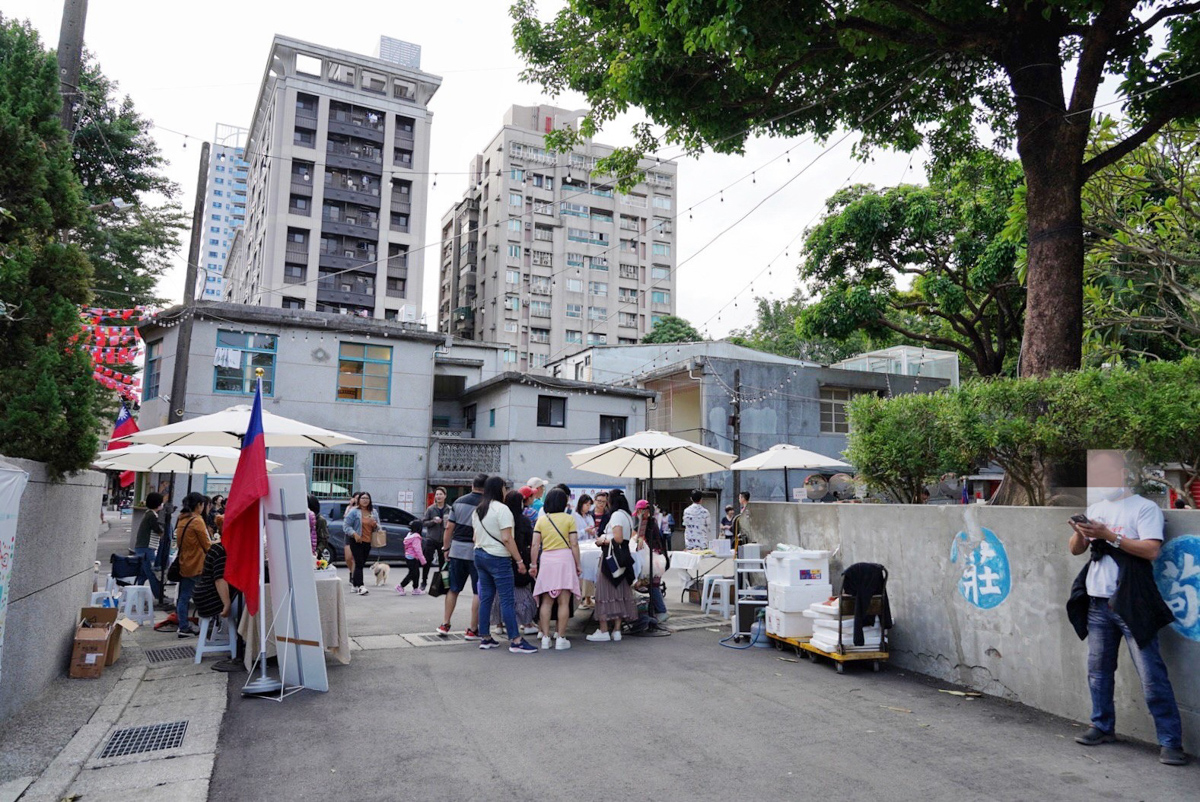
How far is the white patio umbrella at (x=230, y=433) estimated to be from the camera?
9.31 meters

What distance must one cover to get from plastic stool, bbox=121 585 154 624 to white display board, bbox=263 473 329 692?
13.6ft

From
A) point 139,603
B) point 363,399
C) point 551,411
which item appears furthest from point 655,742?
point 551,411

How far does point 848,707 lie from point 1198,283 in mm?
10825

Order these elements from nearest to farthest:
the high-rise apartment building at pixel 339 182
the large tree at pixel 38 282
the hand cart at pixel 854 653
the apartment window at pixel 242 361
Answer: the large tree at pixel 38 282
the hand cart at pixel 854 653
the apartment window at pixel 242 361
the high-rise apartment building at pixel 339 182

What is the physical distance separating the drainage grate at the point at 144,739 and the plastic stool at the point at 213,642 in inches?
81.4

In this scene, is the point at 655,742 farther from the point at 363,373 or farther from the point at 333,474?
the point at 363,373

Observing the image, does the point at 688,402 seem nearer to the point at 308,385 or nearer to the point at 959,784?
the point at 308,385

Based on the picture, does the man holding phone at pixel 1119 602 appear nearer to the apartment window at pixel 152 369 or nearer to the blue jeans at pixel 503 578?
the blue jeans at pixel 503 578

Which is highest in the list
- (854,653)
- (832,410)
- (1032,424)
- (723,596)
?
(832,410)

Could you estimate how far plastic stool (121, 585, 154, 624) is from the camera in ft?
31.9

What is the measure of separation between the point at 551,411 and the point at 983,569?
21.8 m

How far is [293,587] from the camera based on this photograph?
664cm

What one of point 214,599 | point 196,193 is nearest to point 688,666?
point 214,599

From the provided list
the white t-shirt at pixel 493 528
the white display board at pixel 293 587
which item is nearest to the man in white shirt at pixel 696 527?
the white t-shirt at pixel 493 528
